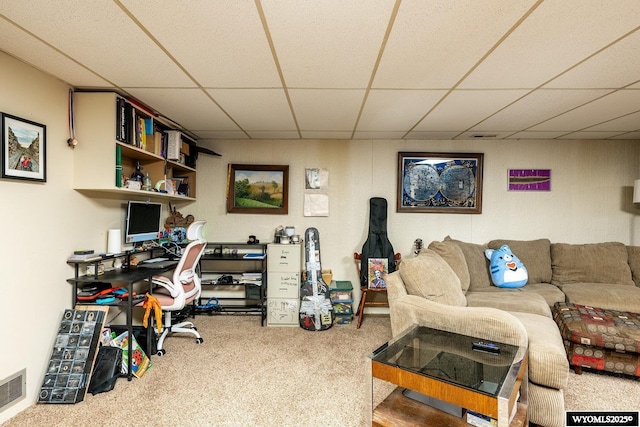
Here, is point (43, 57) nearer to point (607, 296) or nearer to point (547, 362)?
point (547, 362)

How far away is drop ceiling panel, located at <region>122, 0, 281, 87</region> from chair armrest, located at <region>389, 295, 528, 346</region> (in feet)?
6.02

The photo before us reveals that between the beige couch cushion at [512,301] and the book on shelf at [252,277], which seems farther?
the book on shelf at [252,277]

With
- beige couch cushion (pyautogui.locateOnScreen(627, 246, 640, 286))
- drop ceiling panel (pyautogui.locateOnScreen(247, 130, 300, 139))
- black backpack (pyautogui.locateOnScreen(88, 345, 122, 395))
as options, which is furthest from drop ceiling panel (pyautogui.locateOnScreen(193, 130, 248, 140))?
beige couch cushion (pyautogui.locateOnScreen(627, 246, 640, 286))

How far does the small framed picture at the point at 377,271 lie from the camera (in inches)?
142

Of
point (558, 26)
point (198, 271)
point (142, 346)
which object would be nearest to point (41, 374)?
point (142, 346)

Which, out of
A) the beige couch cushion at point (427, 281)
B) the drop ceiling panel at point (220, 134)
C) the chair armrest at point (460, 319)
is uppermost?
the drop ceiling panel at point (220, 134)

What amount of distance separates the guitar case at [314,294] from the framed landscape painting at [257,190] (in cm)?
56

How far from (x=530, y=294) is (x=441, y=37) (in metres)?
2.51

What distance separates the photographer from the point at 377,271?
11.9ft

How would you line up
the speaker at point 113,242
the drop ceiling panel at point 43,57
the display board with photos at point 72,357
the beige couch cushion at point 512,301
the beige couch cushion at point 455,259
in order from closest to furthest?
the drop ceiling panel at point 43,57 < the display board with photos at point 72,357 < the beige couch cushion at point 512,301 < the speaker at point 113,242 < the beige couch cushion at point 455,259

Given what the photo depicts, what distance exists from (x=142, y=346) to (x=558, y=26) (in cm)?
362

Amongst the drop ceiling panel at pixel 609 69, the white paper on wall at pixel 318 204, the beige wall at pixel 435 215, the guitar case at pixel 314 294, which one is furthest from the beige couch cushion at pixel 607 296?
the white paper on wall at pixel 318 204

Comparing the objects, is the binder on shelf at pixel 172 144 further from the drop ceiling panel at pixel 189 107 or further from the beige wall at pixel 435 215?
the beige wall at pixel 435 215

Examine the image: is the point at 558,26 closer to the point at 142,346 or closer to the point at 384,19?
the point at 384,19
